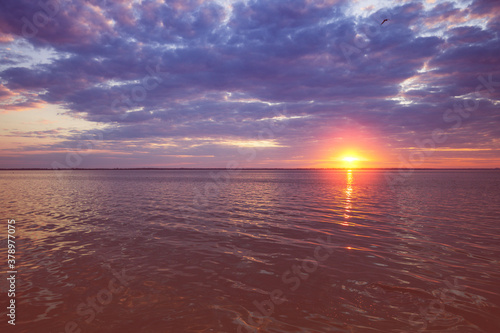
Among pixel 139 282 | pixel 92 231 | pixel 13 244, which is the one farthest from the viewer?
pixel 92 231

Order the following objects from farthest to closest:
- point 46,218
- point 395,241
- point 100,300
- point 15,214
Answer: point 15,214, point 46,218, point 395,241, point 100,300

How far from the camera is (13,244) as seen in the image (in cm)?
1407

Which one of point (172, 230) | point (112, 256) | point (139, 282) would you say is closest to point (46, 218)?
point (172, 230)

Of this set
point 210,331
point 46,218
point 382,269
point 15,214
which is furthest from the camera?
point 15,214

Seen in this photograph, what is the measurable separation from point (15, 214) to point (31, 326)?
2215 centimetres

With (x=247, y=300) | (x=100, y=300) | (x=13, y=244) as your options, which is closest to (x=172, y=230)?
(x=13, y=244)

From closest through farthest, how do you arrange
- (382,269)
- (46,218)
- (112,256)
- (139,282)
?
(139,282) < (382,269) < (112,256) < (46,218)

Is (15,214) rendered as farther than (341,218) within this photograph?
Yes

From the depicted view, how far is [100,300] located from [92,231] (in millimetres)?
10857

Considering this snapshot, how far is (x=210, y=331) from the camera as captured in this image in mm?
6758

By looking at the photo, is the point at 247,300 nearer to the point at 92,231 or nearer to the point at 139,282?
the point at 139,282

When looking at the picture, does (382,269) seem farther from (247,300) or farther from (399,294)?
(247,300)

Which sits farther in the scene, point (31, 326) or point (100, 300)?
point (100, 300)

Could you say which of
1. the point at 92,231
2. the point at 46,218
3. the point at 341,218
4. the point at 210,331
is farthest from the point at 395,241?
the point at 46,218
